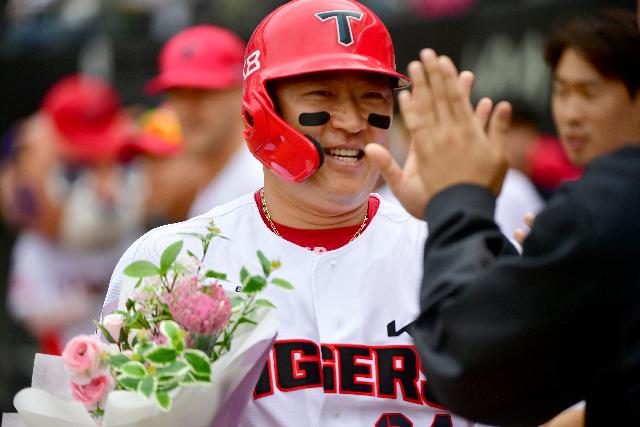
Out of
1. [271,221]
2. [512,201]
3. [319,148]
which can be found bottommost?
[512,201]

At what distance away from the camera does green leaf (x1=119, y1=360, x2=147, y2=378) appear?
2932mm

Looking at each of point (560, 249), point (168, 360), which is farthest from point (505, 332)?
point (168, 360)

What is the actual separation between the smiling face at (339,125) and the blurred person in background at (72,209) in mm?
5549

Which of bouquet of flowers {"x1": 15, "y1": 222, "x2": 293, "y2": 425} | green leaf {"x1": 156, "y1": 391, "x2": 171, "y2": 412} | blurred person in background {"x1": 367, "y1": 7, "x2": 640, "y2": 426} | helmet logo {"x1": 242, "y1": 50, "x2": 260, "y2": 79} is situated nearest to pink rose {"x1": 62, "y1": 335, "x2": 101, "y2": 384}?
bouquet of flowers {"x1": 15, "y1": 222, "x2": 293, "y2": 425}

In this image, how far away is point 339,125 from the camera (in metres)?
3.79

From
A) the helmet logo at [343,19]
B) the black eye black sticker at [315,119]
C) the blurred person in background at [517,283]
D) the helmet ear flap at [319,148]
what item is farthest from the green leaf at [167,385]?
the helmet logo at [343,19]

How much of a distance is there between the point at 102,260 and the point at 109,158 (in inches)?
30.5

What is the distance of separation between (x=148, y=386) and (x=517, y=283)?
0.90 m

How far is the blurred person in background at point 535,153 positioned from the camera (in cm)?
921

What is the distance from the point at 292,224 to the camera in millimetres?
4023

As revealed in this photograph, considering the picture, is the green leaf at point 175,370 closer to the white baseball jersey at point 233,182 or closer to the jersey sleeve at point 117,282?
the jersey sleeve at point 117,282

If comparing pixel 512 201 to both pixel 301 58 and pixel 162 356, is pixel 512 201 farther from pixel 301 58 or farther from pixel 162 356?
pixel 162 356

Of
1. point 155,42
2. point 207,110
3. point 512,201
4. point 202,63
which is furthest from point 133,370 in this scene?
point 155,42

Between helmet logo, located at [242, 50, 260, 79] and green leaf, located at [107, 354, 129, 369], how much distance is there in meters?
1.23
